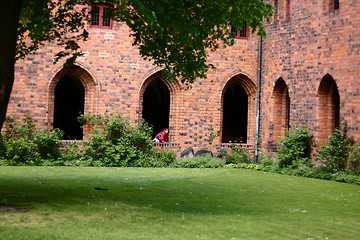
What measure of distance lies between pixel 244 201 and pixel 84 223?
13.0 ft

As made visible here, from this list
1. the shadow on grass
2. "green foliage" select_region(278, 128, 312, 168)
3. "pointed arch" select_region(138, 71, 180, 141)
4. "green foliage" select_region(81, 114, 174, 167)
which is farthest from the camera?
"pointed arch" select_region(138, 71, 180, 141)

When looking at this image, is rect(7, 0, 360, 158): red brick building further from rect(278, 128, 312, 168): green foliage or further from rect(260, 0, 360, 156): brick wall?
rect(278, 128, 312, 168): green foliage

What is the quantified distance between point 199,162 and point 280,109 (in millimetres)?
4043

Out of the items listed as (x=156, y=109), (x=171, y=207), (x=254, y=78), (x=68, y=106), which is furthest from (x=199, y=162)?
(x=68, y=106)

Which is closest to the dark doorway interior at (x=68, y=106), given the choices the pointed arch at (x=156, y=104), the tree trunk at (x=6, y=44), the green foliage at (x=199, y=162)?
the pointed arch at (x=156, y=104)

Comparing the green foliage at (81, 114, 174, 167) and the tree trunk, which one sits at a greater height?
the tree trunk

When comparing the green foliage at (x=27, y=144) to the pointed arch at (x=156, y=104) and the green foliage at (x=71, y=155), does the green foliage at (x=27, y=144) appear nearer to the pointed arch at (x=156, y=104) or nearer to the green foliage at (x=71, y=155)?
the green foliage at (x=71, y=155)

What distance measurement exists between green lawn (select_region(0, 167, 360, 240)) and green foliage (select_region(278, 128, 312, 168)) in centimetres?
232

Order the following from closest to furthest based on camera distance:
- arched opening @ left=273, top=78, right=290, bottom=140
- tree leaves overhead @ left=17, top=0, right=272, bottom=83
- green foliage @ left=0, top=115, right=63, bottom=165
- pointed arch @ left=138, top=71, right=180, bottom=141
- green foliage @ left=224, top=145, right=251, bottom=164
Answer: tree leaves overhead @ left=17, top=0, right=272, bottom=83 → green foliage @ left=0, top=115, right=63, bottom=165 → arched opening @ left=273, top=78, right=290, bottom=140 → green foliage @ left=224, top=145, right=251, bottom=164 → pointed arch @ left=138, top=71, right=180, bottom=141

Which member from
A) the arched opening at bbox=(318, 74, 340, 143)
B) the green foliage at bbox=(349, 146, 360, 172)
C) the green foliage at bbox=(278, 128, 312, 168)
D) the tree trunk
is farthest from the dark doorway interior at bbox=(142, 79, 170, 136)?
the tree trunk

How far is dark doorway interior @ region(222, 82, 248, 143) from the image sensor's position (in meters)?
27.5

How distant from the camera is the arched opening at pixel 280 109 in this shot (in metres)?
17.6

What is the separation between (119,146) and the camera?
17031 mm

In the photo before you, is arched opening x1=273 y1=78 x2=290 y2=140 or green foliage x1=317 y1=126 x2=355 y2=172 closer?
green foliage x1=317 y1=126 x2=355 y2=172
